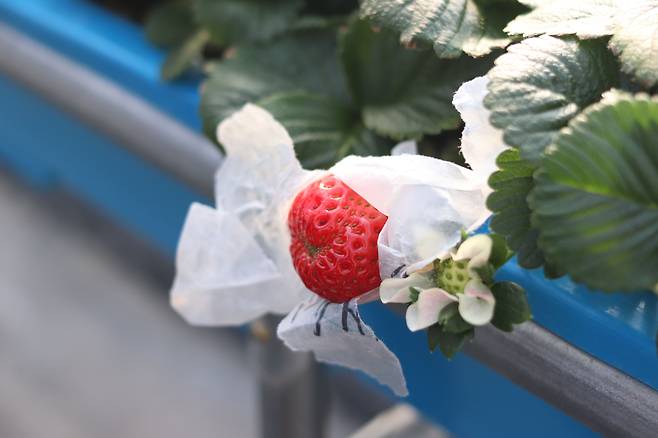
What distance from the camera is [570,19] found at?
0.48 metres

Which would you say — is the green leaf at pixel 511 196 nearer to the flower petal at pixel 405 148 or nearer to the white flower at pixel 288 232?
the white flower at pixel 288 232

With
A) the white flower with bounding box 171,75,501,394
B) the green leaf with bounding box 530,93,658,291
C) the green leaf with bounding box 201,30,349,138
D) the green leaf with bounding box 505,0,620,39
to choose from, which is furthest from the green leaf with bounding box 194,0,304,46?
the green leaf with bounding box 530,93,658,291

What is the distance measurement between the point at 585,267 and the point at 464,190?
4.0 inches

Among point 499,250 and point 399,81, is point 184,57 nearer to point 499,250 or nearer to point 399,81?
point 399,81

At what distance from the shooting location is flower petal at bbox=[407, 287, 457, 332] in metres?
0.43

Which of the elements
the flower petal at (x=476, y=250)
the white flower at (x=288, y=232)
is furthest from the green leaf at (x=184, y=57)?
the flower petal at (x=476, y=250)

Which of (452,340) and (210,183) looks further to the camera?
(210,183)

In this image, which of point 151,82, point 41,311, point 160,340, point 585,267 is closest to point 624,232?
point 585,267

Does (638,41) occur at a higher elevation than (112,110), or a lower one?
higher

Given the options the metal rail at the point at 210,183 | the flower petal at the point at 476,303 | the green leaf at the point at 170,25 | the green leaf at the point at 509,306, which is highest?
the flower petal at the point at 476,303

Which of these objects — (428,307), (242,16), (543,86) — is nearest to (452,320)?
(428,307)

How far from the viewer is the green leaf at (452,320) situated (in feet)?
1.42

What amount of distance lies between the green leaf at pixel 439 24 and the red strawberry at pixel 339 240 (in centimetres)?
10

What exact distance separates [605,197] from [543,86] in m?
0.08
